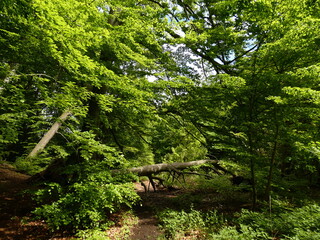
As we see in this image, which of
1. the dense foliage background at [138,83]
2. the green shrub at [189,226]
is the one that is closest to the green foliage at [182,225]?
the green shrub at [189,226]

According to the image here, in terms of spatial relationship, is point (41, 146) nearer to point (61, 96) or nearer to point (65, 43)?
point (61, 96)

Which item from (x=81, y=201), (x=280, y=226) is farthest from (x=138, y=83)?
(x=280, y=226)

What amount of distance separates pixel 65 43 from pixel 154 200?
32.3ft

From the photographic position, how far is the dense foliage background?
4176mm

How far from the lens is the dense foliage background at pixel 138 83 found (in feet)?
13.7

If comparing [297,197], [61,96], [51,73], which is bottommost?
[297,197]

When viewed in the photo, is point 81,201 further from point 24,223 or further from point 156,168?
point 156,168

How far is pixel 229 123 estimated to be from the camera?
7.67 metres

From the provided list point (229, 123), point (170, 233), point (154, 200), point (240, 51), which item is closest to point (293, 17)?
point (240, 51)

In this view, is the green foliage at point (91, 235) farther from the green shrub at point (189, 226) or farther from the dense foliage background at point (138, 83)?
the green shrub at point (189, 226)

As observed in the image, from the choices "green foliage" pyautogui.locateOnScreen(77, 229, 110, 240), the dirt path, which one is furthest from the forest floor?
"green foliage" pyautogui.locateOnScreen(77, 229, 110, 240)

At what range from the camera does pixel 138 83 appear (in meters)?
6.50

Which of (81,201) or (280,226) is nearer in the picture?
(280,226)

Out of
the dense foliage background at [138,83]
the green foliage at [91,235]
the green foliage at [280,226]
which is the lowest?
the green foliage at [91,235]
